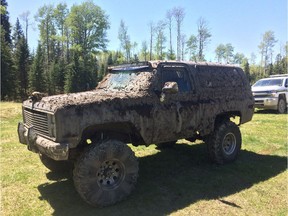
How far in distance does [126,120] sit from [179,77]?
6.03 ft

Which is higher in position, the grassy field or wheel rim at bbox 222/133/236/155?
wheel rim at bbox 222/133/236/155

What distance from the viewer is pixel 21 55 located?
45469 mm

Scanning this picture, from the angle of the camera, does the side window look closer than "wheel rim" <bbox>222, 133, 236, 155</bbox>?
Yes

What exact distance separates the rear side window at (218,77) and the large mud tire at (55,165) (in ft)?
10.7

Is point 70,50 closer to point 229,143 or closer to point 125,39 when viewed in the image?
point 125,39

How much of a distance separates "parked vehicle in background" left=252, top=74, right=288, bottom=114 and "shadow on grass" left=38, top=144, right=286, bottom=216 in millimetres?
9343

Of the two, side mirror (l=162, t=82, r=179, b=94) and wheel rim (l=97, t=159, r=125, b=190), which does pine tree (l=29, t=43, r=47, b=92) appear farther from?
wheel rim (l=97, t=159, r=125, b=190)

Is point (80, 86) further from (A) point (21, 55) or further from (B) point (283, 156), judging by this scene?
(B) point (283, 156)

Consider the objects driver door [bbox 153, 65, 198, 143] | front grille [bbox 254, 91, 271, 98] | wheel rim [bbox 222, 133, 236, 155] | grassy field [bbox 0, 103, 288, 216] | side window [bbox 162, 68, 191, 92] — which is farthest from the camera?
front grille [bbox 254, 91, 271, 98]

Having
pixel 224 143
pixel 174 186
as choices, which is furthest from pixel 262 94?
pixel 174 186

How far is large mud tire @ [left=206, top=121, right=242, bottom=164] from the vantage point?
730 cm

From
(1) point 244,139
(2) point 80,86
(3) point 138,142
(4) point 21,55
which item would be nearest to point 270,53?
(2) point 80,86

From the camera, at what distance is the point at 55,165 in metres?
6.69

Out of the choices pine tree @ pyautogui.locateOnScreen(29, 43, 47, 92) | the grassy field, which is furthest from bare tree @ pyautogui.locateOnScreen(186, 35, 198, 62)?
the grassy field
